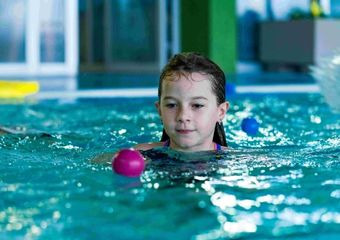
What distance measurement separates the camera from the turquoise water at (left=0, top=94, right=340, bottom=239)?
8.63ft

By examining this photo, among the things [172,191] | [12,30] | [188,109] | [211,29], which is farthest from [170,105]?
[12,30]

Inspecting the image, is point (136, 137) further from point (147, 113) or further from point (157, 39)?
point (157, 39)

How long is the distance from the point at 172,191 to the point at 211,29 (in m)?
11.5

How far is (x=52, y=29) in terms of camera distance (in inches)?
607

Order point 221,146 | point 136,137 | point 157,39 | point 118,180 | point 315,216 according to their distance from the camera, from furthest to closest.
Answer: point 157,39
point 136,137
point 221,146
point 118,180
point 315,216

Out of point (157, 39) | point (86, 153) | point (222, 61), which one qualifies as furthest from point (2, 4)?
point (86, 153)

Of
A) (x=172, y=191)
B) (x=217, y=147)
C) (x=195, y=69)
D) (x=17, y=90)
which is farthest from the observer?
(x=17, y=90)

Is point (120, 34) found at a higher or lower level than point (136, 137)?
higher

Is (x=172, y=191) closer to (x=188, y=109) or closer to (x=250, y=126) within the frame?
(x=188, y=109)

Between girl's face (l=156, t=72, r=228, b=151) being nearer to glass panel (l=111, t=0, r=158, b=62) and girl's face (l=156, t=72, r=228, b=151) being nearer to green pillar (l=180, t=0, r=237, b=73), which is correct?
green pillar (l=180, t=0, r=237, b=73)

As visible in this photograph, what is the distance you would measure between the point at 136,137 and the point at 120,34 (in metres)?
13.6

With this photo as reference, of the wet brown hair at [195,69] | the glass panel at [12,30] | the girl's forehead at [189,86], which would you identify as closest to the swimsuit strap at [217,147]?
the wet brown hair at [195,69]

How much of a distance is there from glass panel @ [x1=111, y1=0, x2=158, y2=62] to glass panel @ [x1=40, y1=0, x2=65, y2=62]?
2.41 m

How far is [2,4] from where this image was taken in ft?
49.4
